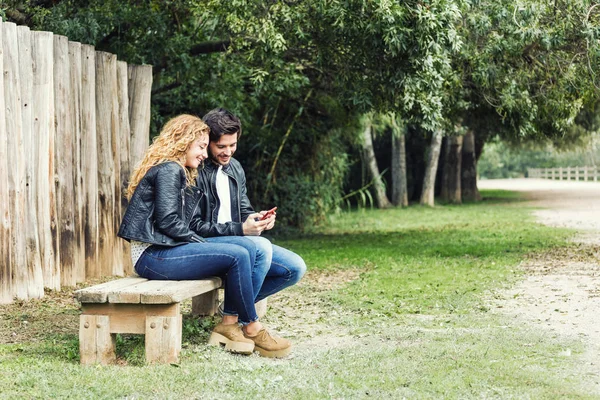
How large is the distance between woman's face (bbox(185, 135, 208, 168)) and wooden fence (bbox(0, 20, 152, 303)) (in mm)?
2352

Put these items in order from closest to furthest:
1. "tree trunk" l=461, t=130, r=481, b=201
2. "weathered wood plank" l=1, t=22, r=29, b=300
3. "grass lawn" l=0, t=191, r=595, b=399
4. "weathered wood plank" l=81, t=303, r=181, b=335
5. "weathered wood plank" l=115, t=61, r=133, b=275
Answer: "grass lawn" l=0, t=191, r=595, b=399
"weathered wood plank" l=81, t=303, r=181, b=335
"weathered wood plank" l=1, t=22, r=29, b=300
"weathered wood plank" l=115, t=61, r=133, b=275
"tree trunk" l=461, t=130, r=481, b=201

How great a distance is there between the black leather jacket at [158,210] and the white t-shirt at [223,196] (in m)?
0.58

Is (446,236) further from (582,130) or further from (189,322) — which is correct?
(582,130)

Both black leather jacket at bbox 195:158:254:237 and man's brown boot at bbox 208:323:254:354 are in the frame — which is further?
black leather jacket at bbox 195:158:254:237

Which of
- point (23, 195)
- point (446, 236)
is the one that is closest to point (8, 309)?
point (23, 195)

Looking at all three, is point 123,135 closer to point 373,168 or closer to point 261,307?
point 261,307

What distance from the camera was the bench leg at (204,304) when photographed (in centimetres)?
727

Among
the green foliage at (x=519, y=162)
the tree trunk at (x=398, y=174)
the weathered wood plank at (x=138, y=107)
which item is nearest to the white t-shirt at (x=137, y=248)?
the weathered wood plank at (x=138, y=107)

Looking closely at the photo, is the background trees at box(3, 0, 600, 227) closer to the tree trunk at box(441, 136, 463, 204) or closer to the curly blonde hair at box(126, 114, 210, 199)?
the curly blonde hair at box(126, 114, 210, 199)

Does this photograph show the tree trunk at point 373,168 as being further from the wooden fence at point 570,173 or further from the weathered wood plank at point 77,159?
the wooden fence at point 570,173

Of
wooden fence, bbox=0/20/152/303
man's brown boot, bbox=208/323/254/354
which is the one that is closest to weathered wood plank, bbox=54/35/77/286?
wooden fence, bbox=0/20/152/303

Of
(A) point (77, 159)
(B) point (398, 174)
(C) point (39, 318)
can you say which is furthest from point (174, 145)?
(B) point (398, 174)

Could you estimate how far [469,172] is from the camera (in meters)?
32.6

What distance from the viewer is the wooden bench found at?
17.8 ft
